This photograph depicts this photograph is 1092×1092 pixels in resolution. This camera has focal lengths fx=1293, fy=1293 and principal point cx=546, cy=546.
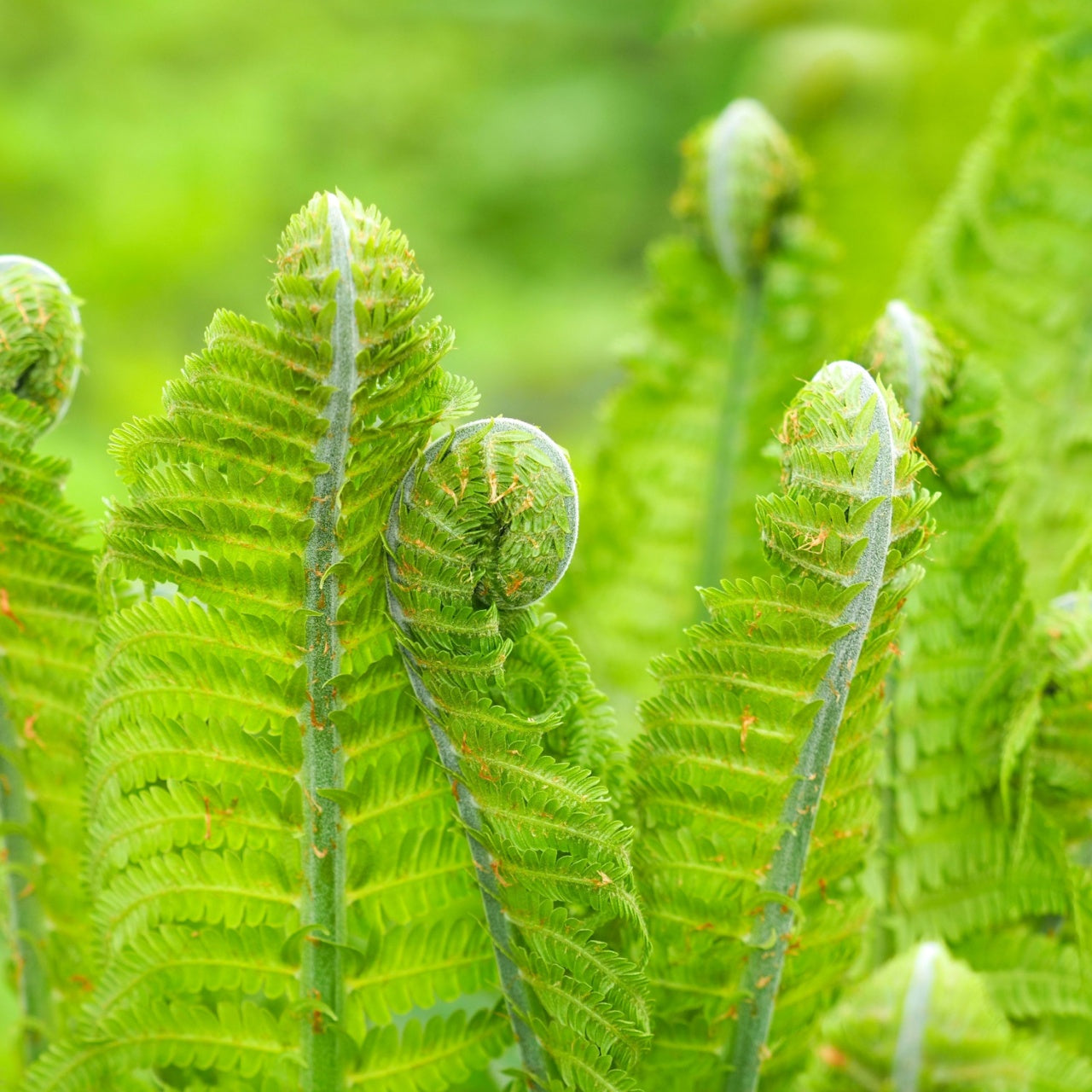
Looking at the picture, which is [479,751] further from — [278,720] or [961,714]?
[961,714]

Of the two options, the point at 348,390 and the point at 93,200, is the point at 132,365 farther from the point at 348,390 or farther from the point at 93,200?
the point at 348,390

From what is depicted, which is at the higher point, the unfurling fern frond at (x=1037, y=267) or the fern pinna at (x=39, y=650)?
the unfurling fern frond at (x=1037, y=267)

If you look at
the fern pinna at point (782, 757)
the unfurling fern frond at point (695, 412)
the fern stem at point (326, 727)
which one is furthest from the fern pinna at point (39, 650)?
the unfurling fern frond at point (695, 412)

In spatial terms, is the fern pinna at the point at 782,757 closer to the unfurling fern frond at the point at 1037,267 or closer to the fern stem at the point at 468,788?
the fern stem at the point at 468,788

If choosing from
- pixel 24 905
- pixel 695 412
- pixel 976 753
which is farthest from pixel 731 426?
pixel 24 905

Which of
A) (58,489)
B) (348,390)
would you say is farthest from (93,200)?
(348,390)

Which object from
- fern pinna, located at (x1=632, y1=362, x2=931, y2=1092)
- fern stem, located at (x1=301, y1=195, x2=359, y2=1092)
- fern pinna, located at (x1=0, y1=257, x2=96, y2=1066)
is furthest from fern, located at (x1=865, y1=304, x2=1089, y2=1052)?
fern pinna, located at (x1=0, y1=257, x2=96, y2=1066)

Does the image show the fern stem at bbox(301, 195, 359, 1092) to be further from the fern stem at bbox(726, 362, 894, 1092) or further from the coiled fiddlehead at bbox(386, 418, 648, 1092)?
the fern stem at bbox(726, 362, 894, 1092)
